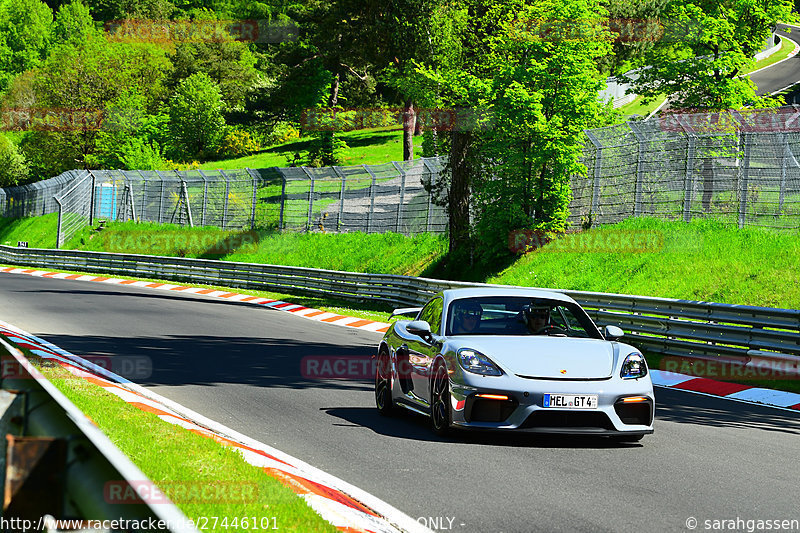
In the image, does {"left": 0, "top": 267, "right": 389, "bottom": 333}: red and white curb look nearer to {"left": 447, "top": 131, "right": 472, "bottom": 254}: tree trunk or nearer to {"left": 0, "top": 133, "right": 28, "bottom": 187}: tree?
{"left": 447, "top": 131, "right": 472, "bottom": 254}: tree trunk

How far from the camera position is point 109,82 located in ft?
297

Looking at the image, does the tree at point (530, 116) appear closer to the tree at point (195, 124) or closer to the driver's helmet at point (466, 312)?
the driver's helmet at point (466, 312)

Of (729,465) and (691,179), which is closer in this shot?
(729,465)

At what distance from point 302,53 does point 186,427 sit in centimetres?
6865

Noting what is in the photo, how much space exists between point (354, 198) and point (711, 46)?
13.7m

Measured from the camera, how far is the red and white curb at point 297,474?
19.1 feet

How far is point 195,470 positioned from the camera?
675 centimetres

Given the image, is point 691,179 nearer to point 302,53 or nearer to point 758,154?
point 758,154

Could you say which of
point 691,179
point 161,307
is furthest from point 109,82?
point 691,179

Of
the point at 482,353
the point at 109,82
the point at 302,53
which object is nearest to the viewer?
the point at 482,353

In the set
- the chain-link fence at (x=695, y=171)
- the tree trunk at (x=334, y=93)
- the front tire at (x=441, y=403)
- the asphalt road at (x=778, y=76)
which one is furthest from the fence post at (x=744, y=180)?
the tree trunk at (x=334, y=93)

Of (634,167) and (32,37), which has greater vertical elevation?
(32,37)

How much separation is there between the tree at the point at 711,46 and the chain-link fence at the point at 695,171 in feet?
22.3

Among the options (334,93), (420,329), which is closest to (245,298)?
(420,329)
